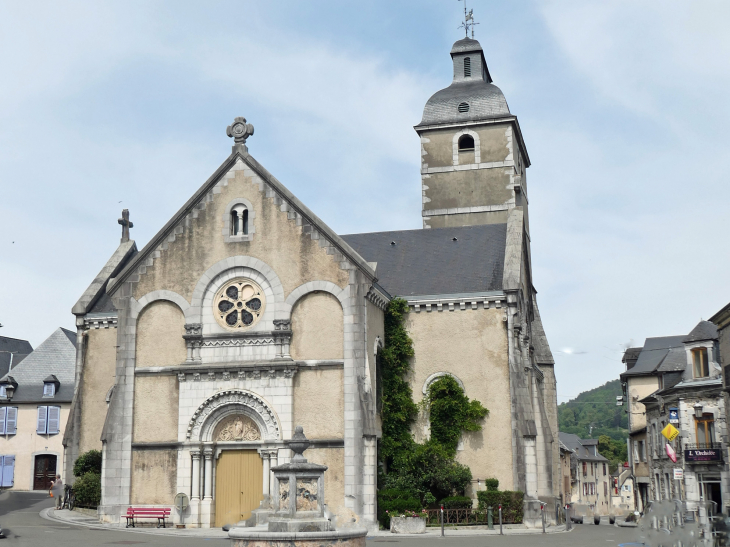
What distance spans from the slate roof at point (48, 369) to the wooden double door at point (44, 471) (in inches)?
132

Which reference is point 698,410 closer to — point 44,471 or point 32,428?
point 44,471

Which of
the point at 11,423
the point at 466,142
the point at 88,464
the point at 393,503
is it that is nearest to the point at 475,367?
the point at 393,503

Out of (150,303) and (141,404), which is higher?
(150,303)

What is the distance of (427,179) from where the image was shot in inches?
1644

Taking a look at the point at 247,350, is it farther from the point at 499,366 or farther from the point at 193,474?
the point at 499,366

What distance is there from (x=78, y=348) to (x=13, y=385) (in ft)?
55.5

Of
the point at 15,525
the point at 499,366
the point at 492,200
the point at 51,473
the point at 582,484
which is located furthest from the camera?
the point at 582,484

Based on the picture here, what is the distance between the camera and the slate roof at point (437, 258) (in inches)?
1248

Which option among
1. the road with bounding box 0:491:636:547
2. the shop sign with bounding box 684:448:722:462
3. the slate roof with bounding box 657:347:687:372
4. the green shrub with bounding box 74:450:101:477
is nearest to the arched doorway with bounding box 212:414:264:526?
the road with bounding box 0:491:636:547

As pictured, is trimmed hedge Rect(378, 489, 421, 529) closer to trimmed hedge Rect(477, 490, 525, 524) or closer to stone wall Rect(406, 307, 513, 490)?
trimmed hedge Rect(477, 490, 525, 524)

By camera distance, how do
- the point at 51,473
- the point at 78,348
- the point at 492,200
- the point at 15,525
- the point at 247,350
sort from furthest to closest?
the point at 51,473
the point at 492,200
the point at 78,348
the point at 247,350
the point at 15,525

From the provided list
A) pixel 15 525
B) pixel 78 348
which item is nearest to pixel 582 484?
pixel 78 348

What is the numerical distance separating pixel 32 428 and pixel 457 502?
3033cm

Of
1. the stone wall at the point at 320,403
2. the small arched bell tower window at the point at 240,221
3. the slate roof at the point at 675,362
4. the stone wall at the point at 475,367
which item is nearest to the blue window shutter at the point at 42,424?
the small arched bell tower window at the point at 240,221
